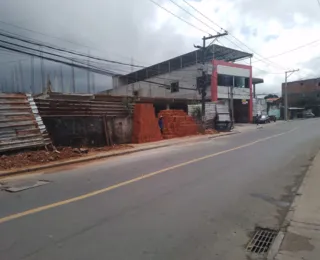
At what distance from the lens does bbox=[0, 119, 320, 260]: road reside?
4.33 m

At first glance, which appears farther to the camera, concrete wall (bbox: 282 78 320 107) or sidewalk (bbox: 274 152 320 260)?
concrete wall (bbox: 282 78 320 107)

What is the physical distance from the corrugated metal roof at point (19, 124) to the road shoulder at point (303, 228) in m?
11.2

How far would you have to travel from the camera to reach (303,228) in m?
5.16

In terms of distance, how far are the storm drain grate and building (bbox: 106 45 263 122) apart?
38.1 metres

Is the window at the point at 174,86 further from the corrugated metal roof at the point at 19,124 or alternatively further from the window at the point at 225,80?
the corrugated metal roof at the point at 19,124

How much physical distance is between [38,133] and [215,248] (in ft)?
40.7

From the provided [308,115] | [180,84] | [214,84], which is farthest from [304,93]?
[214,84]

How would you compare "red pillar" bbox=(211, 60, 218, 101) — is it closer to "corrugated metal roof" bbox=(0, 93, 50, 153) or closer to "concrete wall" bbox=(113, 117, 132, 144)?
"concrete wall" bbox=(113, 117, 132, 144)

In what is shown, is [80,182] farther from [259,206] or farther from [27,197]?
[259,206]

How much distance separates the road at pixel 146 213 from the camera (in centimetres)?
433

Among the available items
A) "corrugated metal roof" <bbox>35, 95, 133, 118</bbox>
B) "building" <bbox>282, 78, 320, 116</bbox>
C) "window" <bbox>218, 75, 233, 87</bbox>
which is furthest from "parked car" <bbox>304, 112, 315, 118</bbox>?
"corrugated metal roof" <bbox>35, 95, 133, 118</bbox>

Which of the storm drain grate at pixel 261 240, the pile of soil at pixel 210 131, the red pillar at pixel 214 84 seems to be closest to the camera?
the storm drain grate at pixel 261 240

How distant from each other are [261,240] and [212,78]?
4009 centimetres

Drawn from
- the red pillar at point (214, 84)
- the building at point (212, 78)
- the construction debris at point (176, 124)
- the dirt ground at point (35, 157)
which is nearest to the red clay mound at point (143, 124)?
the construction debris at point (176, 124)
